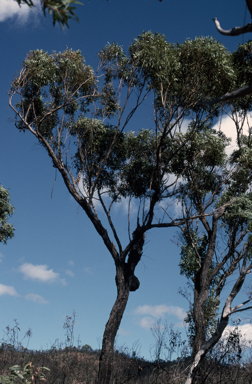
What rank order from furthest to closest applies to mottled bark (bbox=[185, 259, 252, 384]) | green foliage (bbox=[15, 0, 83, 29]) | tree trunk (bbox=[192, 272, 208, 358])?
tree trunk (bbox=[192, 272, 208, 358])
mottled bark (bbox=[185, 259, 252, 384])
green foliage (bbox=[15, 0, 83, 29])

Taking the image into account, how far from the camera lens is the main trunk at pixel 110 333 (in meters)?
11.2

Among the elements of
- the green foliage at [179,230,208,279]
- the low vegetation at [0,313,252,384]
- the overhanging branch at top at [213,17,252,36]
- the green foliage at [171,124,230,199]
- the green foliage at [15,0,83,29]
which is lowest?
the low vegetation at [0,313,252,384]

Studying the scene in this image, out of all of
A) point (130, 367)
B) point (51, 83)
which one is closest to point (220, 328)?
point (130, 367)

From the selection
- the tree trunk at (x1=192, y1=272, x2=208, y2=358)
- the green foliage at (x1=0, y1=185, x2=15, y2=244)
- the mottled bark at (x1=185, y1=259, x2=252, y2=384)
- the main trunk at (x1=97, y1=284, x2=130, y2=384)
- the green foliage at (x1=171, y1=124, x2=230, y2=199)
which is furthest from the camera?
the green foliage at (x1=0, y1=185, x2=15, y2=244)

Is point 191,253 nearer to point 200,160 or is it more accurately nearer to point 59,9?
point 200,160

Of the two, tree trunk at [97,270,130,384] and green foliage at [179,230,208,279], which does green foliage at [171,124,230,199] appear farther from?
tree trunk at [97,270,130,384]

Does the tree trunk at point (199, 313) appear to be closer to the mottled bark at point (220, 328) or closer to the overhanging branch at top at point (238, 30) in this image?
the mottled bark at point (220, 328)

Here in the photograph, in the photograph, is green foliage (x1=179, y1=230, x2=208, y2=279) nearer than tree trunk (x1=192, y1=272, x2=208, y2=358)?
No

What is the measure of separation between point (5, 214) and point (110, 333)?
10.6 metres

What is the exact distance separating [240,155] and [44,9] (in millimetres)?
14616

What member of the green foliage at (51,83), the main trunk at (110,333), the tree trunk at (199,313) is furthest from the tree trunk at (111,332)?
the green foliage at (51,83)

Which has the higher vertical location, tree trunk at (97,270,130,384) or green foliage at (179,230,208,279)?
green foliage at (179,230,208,279)

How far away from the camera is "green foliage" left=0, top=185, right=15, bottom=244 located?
19.0 meters

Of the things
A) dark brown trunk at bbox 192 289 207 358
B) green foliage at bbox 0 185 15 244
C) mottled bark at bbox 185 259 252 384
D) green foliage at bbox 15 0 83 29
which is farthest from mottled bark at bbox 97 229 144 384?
green foliage at bbox 15 0 83 29
